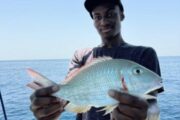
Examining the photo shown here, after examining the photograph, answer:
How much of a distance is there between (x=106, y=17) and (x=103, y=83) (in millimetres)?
1364

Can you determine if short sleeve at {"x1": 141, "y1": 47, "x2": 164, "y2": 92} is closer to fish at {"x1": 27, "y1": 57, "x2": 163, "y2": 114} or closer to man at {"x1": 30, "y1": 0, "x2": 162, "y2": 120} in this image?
man at {"x1": 30, "y1": 0, "x2": 162, "y2": 120}

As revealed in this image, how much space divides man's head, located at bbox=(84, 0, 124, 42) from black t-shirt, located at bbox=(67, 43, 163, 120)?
0.47 feet

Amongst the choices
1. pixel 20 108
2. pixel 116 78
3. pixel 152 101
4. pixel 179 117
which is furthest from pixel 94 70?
pixel 20 108

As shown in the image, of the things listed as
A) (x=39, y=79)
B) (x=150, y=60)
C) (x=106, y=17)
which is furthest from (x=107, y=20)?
(x=39, y=79)

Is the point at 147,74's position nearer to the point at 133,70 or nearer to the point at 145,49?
the point at 133,70

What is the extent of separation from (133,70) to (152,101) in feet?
2.99

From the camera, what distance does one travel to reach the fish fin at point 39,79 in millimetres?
2529

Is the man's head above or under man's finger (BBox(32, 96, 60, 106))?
above

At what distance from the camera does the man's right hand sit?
8.69 ft

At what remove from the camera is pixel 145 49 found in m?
3.68

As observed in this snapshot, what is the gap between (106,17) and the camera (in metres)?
3.77

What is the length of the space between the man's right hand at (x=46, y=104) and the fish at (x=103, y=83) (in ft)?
0.13

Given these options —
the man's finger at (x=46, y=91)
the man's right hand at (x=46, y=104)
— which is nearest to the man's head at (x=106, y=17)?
the man's right hand at (x=46, y=104)

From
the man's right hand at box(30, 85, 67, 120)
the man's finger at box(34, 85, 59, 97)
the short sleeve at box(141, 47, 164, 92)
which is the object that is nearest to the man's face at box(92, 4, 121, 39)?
the short sleeve at box(141, 47, 164, 92)
